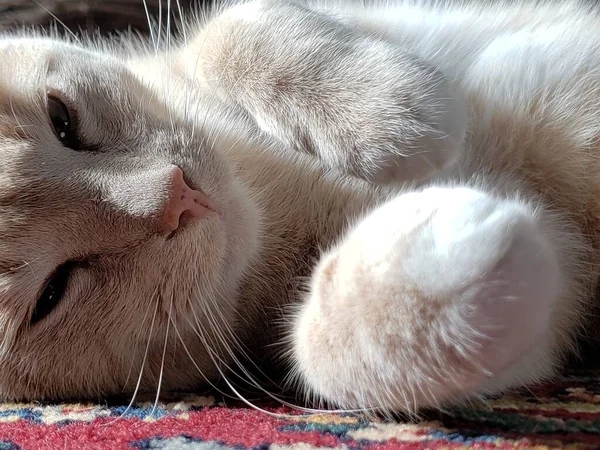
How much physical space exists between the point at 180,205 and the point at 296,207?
252 mm

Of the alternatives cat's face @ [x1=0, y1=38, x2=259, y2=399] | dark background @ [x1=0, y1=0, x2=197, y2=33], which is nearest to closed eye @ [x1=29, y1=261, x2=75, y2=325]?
cat's face @ [x1=0, y1=38, x2=259, y2=399]

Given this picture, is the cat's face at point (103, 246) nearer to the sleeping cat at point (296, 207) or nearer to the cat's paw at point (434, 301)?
the sleeping cat at point (296, 207)

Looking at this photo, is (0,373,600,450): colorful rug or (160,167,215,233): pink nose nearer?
(0,373,600,450): colorful rug

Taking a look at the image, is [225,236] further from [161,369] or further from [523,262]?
[523,262]

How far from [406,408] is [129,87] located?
2.09 feet

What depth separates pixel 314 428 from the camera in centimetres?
74

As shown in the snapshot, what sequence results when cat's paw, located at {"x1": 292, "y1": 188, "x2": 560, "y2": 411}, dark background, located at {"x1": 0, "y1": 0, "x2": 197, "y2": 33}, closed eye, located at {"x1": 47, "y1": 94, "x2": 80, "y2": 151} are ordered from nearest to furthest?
cat's paw, located at {"x1": 292, "y1": 188, "x2": 560, "y2": 411} → closed eye, located at {"x1": 47, "y1": 94, "x2": 80, "y2": 151} → dark background, located at {"x1": 0, "y1": 0, "x2": 197, "y2": 33}

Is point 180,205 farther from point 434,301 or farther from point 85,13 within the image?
point 85,13

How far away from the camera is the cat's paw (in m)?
0.67

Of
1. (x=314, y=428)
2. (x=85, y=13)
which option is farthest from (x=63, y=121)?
(x=85, y=13)

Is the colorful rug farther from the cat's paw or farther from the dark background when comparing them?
the dark background

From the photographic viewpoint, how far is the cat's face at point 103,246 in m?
0.89

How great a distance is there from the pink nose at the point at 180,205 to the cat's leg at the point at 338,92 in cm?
20

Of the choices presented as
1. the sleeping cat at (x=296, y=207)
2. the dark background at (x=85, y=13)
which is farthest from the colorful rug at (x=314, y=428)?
the dark background at (x=85, y=13)
